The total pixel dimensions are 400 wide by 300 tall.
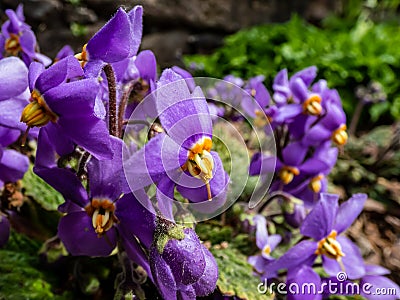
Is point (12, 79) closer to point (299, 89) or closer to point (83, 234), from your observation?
point (83, 234)

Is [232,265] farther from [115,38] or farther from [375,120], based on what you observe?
[375,120]

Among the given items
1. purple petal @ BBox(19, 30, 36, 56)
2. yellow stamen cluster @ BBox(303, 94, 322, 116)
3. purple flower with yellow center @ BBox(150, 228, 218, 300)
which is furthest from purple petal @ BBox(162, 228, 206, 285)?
purple petal @ BBox(19, 30, 36, 56)

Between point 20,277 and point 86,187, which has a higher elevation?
point 86,187

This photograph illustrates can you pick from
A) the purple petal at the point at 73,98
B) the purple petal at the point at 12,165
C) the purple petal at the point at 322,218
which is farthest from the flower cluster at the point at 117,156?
the purple petal at the point at 322,218

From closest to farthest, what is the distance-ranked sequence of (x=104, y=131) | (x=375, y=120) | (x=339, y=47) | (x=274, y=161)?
1. (x=104, y=131)
2. (x=274, y=161)
3. (x=375, y=120)
4. (x=339, y=47)

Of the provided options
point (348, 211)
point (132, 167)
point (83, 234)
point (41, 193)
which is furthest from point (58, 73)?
point (348, 211)

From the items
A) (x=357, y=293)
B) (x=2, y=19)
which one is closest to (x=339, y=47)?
(x=2, y=19)

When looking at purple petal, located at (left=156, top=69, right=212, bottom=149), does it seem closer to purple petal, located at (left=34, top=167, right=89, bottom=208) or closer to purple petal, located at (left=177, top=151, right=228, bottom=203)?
purple petal, located at (left=177, top=151, right=228, bottom=203)

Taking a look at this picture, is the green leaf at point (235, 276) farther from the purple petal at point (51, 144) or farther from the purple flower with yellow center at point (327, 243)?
the purple petal at point (51, 144)
